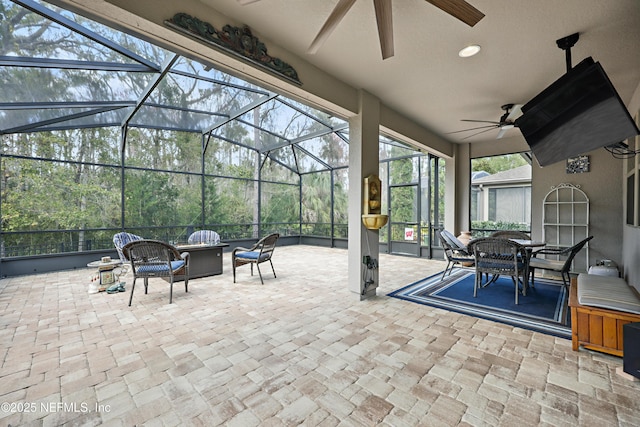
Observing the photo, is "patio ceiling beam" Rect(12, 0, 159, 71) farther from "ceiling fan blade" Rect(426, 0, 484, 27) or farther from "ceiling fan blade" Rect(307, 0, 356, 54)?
"ceiling fan blade" Rect(426, 0, 484, 27)

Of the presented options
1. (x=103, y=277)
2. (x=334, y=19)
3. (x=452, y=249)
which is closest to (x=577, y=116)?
(x=334, y=19)

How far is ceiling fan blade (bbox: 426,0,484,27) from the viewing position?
173 cm

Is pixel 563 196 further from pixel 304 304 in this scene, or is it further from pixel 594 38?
pixel 304 304

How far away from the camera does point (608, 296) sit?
2.35 metres

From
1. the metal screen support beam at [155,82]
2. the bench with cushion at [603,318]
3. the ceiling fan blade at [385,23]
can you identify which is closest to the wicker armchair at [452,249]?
the bench with cushion at [603,318]

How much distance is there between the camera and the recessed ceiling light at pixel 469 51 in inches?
108

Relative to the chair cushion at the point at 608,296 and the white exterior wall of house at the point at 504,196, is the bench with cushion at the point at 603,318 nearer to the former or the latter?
the chair cushion at the point at 608,296

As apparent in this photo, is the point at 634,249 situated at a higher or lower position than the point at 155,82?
lower

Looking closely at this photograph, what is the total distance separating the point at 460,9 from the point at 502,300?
11.6 feet

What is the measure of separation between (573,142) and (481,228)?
4.49 m

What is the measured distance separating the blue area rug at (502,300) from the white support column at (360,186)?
0.59 meters

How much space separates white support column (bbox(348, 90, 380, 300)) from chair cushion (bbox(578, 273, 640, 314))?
2171mm

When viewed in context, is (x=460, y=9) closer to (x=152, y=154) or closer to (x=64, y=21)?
(x=64, y=21)

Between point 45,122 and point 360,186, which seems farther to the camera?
point 45,122
